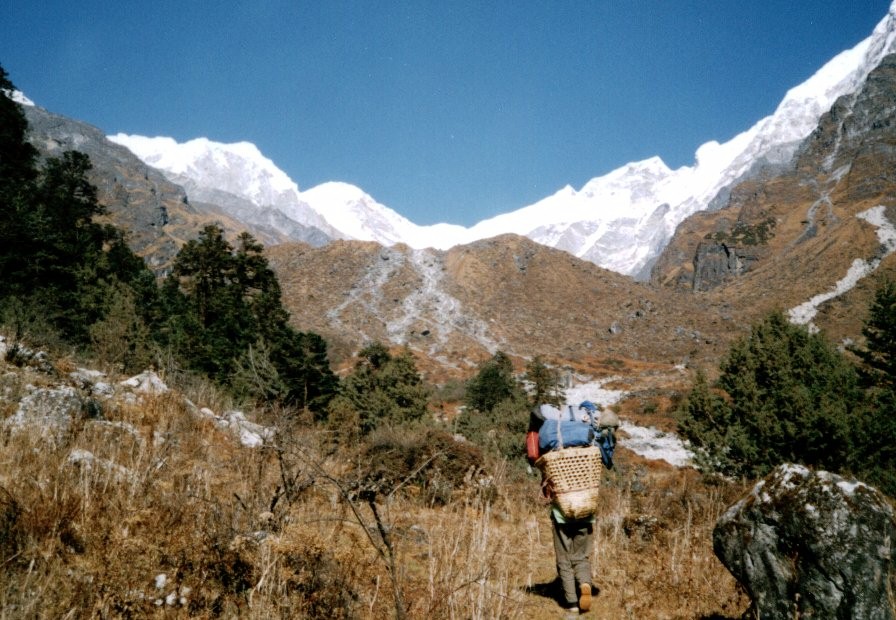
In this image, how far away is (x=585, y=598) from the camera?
312 centimetres

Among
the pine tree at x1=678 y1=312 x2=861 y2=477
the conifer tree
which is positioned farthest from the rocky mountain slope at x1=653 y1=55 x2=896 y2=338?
the conifer tree

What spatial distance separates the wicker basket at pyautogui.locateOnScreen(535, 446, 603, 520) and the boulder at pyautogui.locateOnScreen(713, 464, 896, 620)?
2.85 ft

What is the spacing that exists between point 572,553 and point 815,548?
150cm

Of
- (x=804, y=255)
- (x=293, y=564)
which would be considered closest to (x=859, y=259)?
(x=804, y=255)

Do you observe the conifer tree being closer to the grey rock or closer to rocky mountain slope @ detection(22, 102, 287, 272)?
the grey rock

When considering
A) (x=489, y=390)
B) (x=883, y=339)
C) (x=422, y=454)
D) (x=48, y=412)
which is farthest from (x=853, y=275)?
(x=48, y=412)

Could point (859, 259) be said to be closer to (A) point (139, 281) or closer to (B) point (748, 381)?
(B) point (748, 381)

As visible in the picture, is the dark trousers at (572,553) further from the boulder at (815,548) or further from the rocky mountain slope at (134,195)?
the rocky mountain slope at (134,195)

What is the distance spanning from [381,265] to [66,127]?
394ft

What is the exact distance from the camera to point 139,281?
19469mm

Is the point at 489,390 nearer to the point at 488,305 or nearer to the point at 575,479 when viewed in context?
the point at 575,479

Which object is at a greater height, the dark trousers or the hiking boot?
the dark trousers

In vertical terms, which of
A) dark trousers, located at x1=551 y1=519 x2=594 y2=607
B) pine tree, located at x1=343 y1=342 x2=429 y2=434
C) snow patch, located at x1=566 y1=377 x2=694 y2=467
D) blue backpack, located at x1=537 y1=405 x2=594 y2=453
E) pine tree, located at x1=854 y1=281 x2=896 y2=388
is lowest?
snow patch, located at x1=566 y1=377 x2=694 y2=467

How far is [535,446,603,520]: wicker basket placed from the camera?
3.08m
